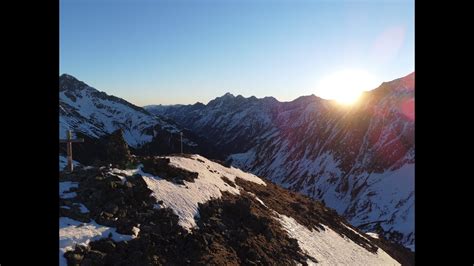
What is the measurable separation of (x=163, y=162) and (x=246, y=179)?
11.0 meters

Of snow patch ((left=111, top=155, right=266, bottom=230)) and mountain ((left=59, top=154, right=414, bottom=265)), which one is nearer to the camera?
mountain ((left=59, top=154, right=414, bottom=265))

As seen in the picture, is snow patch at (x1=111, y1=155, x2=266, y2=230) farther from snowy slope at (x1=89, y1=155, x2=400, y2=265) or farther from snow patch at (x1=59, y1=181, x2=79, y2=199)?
snow patch at (x1=59, y1=181, x2=79, y2=199)

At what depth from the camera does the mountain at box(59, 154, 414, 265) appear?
14.6 metres

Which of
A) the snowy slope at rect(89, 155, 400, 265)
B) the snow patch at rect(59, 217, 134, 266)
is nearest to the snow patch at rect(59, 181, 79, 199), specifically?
the snow patch at rect(59, 217, 134, 266)

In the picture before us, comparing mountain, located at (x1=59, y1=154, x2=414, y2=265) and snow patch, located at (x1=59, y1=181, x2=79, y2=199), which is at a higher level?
snow patch, located at (x1=59, y1=181, x2=79, y2=199)

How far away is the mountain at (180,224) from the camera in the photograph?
47.8ft

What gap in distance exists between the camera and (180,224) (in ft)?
58.2

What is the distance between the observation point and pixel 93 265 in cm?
1280

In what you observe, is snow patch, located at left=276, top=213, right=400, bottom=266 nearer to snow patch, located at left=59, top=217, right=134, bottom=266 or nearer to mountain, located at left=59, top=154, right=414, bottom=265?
mountain, located at left=59, top=154, right=414, bottom=265

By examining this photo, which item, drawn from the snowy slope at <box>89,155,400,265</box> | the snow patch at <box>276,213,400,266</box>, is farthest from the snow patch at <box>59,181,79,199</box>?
the snow patch at <box>276,213,400,266</box>

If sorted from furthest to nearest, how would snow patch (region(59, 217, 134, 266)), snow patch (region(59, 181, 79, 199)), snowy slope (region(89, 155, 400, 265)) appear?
snowy slope (region(89, 155, 400, 265)) < snow patch (region(59, 181, 79, 199)) < snow patch (region(59, 217, 134, 266))

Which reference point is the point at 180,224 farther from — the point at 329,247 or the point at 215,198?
the point at 329,247

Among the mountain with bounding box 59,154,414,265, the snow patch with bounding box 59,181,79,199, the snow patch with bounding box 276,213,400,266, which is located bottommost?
the snow patch with bounding box 276,213,400,266

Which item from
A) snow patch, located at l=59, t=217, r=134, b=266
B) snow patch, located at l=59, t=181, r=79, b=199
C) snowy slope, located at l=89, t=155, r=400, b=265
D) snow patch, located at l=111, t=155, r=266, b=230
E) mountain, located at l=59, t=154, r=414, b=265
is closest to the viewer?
snow patch, located at l=59, t=217, r=134, b=266
